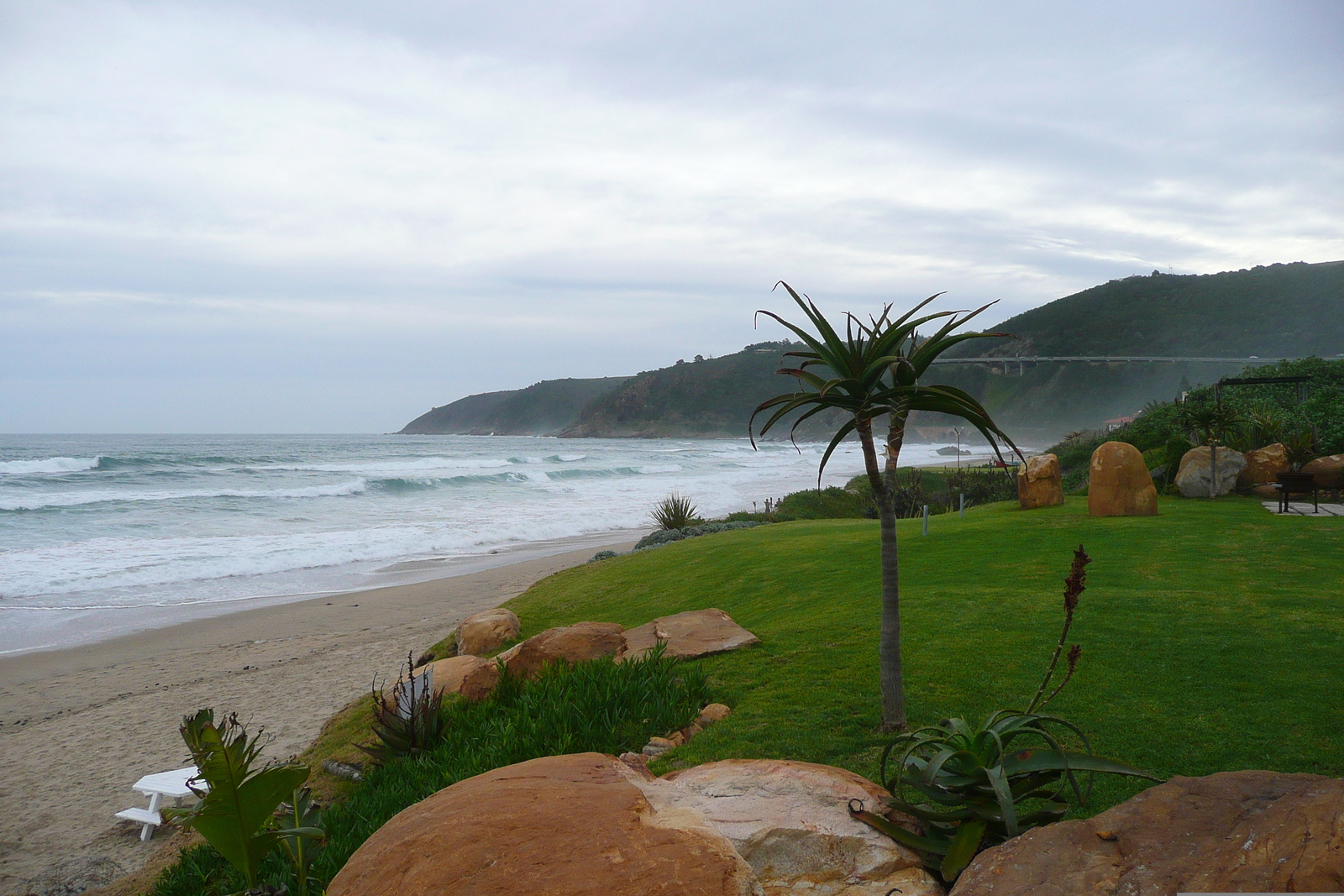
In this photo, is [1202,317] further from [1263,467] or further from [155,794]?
[155,794]

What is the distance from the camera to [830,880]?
2875 mm

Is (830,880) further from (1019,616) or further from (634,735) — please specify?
(1019,616)

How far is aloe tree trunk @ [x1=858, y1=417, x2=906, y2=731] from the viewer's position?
4113 millimetres

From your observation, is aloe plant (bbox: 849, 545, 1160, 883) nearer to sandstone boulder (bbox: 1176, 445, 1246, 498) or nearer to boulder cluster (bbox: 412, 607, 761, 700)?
boulder cluster (bbox: 412, 607, 761, 700)

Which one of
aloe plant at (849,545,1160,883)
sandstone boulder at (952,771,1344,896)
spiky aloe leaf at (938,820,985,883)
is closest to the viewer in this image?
sandstone boulder at (952,771,1344,896)

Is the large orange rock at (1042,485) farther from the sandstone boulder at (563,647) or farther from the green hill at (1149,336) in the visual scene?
the green hill at (1149,336)

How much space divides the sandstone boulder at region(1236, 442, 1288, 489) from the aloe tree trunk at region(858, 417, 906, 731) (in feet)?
46.9

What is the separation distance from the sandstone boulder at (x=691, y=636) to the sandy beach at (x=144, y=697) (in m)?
3.45

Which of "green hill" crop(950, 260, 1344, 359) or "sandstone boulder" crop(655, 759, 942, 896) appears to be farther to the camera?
"green hill" crop(950, 260, 1344, 359)

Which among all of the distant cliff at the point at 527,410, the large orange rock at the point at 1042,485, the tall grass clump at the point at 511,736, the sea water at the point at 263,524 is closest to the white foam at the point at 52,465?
the sea water at the point at 263,524

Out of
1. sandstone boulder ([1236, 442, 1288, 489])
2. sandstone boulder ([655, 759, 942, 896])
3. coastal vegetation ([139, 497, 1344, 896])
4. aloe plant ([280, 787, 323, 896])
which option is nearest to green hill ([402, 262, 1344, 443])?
Result: sandstone boulder ([1236, 442, 1288, 489])

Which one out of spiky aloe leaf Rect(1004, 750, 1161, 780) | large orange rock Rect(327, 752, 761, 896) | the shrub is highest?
spiky aloe leaf Rect(1004, 750, 1161, 780)

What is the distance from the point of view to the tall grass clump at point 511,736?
186 inches

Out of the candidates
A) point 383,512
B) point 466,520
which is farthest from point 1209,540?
point 383,512
